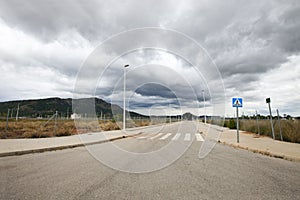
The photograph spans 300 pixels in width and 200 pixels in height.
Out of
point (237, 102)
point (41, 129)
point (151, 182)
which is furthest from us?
point (41, 129)

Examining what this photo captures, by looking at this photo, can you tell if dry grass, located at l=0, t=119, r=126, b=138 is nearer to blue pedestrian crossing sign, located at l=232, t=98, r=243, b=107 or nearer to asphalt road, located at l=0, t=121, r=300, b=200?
asphalt road, located at l=0, t=121, r=300, b=200

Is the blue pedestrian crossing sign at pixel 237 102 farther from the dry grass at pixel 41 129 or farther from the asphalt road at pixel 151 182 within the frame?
the dry grass at pixel 41 129

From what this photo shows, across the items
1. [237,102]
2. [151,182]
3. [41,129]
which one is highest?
[237,102]

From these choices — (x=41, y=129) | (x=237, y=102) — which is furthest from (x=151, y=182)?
→ (x=41, y=129)

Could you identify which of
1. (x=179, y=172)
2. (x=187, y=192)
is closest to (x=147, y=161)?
(x=179, y=172)

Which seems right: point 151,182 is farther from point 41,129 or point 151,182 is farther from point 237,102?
point 41,129

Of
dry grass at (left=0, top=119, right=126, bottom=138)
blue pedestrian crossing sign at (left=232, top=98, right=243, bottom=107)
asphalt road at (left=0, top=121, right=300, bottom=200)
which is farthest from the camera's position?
dry grass at (left=0, top=119, right=126, bottom=138)

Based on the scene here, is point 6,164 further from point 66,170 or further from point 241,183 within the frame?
point 241,183

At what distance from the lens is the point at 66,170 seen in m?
5.51

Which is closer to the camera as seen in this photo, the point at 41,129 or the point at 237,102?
the point at 237,102

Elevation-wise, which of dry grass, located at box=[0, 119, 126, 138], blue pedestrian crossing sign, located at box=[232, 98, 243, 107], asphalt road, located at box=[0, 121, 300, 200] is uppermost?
blue pedestrian crossing sign, located at box=[232, 98, 243, 107]

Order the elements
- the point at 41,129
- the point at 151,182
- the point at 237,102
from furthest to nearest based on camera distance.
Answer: the point at 41,129, the point at 237,102, the point at 151,182

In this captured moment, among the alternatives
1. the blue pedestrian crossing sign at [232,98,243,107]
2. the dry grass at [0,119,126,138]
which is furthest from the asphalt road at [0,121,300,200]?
the dry grass at [0,119,126,138]

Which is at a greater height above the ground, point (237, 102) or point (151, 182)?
point (237, 102)
